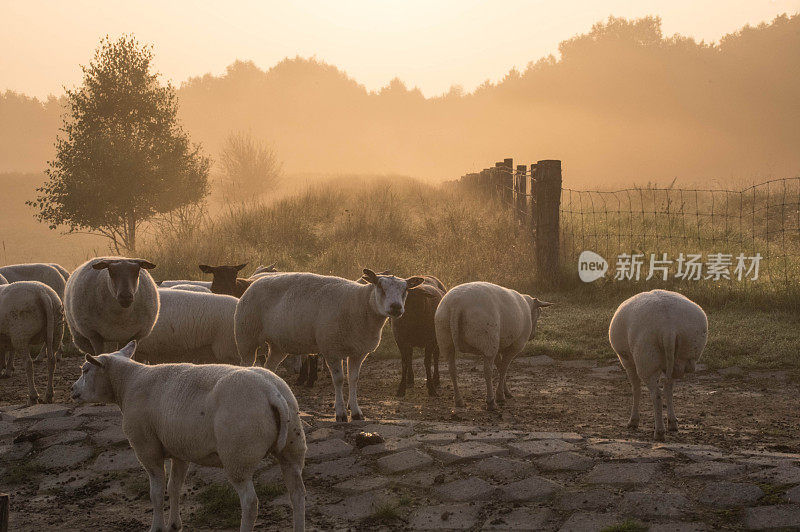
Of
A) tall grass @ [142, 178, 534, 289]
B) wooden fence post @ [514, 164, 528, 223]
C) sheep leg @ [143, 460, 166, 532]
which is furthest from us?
wooden fence post @ [514, 164, 528, 223]

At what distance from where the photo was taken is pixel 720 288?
13.1 meters

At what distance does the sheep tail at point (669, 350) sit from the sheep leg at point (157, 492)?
4.54 meters

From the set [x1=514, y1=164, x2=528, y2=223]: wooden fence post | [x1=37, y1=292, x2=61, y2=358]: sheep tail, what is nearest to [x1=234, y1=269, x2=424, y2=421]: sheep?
[x1=37, y1=292, x2=61, y2=358]: sheep tail

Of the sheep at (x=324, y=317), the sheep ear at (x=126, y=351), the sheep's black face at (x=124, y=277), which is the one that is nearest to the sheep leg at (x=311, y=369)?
the sheep at (x=324, y=317)

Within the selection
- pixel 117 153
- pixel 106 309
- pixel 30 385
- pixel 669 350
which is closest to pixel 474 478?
pixel 669 350

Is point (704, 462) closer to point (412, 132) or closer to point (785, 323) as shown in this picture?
point (785, 323)

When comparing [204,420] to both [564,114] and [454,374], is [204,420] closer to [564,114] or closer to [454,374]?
[454,374]

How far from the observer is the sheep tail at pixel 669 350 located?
22.1ft

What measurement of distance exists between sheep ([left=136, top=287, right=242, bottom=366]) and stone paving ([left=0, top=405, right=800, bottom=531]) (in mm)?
1686

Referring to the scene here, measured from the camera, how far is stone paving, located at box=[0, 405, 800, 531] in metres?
4.86

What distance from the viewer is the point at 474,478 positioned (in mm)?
5562

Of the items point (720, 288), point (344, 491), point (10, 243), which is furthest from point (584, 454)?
point (10, 243)

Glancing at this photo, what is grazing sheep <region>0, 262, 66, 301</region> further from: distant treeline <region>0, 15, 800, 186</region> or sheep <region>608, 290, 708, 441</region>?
distant treeline <region>0, 15, 800, 186</region>

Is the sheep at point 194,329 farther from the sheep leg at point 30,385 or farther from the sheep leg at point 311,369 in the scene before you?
the sheep leg at point 30,385
